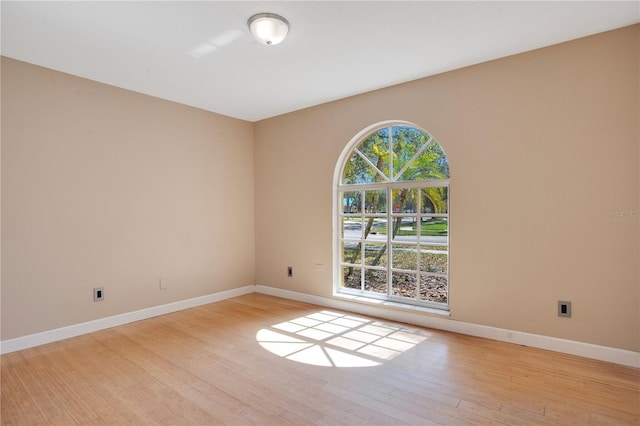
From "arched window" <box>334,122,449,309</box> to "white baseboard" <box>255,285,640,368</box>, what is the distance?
18 centimetres

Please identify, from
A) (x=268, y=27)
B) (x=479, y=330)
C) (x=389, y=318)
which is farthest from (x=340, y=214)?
(x=268, y=27)

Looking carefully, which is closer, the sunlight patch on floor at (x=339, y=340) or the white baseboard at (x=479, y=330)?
the white baseboard at (x=479, y=330)

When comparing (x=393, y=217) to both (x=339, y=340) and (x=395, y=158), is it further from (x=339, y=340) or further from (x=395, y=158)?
(x=339, y=340)

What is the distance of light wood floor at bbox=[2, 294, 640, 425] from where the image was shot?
2033 millimetres

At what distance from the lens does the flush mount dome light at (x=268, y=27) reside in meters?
2.38

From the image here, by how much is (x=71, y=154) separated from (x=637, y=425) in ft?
15.9

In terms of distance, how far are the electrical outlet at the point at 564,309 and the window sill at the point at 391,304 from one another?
0.94 metres

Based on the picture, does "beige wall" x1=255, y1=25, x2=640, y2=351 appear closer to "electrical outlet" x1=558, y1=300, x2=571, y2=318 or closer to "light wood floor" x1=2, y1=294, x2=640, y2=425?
"electrical outlet" x1=558, y1=300, x2=571, y2=318

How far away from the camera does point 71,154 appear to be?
11.0ft

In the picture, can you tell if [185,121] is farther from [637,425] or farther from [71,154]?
[637,425]

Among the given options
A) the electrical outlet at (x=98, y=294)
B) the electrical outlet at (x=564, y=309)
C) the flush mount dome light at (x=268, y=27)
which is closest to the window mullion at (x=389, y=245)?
the electrical outlet at (x=564, y=309)

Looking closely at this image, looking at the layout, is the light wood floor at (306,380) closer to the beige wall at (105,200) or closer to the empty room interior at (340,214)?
the empty room interior at (340,214)

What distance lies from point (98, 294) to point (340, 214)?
9.34 ft

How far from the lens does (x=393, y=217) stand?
3932 mm
